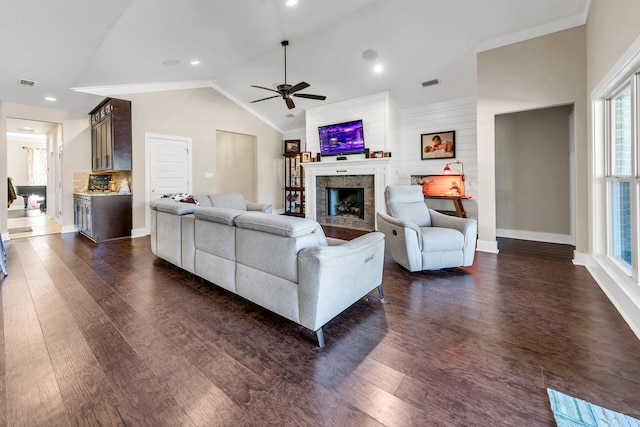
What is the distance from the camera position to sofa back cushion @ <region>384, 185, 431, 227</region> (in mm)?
3877

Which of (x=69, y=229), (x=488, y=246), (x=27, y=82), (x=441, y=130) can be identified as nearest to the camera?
(x=488, y=246)

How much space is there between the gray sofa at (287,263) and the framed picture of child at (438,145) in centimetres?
424

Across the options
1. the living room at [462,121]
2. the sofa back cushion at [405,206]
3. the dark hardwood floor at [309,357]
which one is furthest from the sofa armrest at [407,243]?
the sofa back cushion at [405,206]

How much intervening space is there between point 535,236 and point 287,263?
4888 mm

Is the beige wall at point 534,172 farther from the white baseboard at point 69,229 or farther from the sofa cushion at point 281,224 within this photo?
the white baseboard at point 69,229

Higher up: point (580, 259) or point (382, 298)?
point (580, 259)

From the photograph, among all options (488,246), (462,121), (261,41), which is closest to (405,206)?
(488,246)

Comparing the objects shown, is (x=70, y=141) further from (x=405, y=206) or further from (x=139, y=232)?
(x=405, y=206)

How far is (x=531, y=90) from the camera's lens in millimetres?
3848

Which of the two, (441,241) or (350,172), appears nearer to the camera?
(441,241)

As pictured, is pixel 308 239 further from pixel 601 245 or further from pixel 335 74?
pixel 335 74

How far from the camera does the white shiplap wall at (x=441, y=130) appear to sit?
5621 mm

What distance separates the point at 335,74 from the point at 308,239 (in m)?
4.60

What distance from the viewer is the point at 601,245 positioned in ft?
10.4
